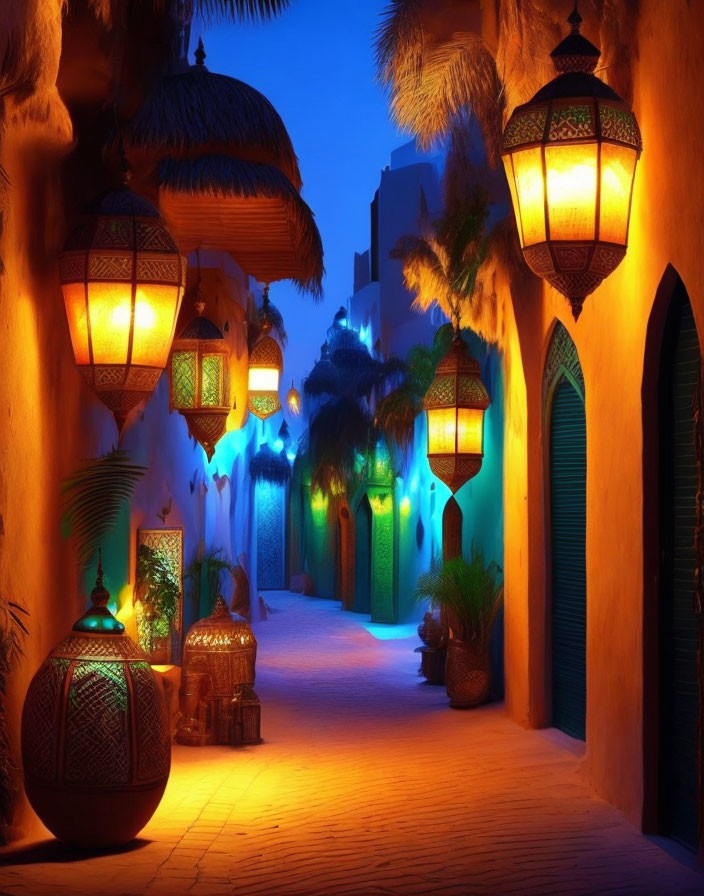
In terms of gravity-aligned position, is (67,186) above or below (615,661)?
above

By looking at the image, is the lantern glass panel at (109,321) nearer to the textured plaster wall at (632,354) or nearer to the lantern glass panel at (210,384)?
the textured plaster wall at (632,354)

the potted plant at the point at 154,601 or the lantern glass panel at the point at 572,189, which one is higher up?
the lantern glass panel at the point at 572,189

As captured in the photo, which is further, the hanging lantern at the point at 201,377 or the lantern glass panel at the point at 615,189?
the hanging lantern at the point at 201,377

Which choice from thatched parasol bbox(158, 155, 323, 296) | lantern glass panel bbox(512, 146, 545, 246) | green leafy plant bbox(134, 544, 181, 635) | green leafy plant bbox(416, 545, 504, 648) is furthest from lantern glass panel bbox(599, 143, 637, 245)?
green leafy plant bbox(416, 545, 504, 648)

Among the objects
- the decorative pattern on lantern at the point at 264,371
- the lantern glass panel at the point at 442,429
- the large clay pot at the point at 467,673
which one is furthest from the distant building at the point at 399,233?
the large clay pot at the point at 467,673

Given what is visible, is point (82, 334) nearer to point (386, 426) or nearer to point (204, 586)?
point (204, 586)

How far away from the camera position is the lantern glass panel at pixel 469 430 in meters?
12.4

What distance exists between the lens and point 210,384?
11125 millimetres

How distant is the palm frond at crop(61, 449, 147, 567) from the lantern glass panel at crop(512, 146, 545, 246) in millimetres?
2674

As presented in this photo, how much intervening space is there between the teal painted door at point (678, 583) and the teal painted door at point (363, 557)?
63.7 feet

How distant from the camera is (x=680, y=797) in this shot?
6973 mm

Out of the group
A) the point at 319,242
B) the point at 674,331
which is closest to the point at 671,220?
the point at 674,331

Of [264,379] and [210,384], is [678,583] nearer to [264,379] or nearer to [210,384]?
[210,384]

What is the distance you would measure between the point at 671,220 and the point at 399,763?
16.1ft
